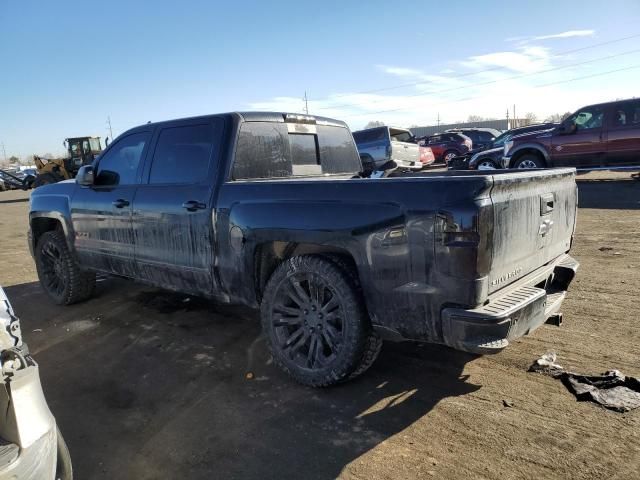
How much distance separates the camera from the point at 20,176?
3528 cm

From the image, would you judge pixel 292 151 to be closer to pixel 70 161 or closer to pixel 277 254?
pixel 277 254

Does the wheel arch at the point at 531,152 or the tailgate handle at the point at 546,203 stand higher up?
the wheel arch at the point at 531,152

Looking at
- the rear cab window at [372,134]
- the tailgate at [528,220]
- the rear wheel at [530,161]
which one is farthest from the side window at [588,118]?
the tailgate at [528,220]

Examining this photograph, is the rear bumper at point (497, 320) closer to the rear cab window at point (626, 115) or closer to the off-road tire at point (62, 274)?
the off-road tire at point (62, 274)

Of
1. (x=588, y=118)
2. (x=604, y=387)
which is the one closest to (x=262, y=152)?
(x=604, y=387)

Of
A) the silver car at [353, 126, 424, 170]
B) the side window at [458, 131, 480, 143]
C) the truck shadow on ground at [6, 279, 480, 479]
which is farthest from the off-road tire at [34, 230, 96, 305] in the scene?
the side window at [458, 131, 480, 143]

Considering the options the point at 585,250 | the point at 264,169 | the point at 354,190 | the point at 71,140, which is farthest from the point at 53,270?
the point at 71,140

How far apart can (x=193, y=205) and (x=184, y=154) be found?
0.57m

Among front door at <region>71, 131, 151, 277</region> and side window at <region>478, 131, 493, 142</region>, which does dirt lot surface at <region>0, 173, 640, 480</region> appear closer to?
front door at <region>71, 131, 151, 277</region>

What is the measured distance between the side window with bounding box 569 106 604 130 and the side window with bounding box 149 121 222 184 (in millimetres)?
11933

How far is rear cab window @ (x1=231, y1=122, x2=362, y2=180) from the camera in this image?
413 centimetres

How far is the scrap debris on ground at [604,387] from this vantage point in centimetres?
306

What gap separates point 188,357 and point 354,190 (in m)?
2.15

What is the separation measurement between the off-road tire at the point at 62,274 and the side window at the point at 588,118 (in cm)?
1245
